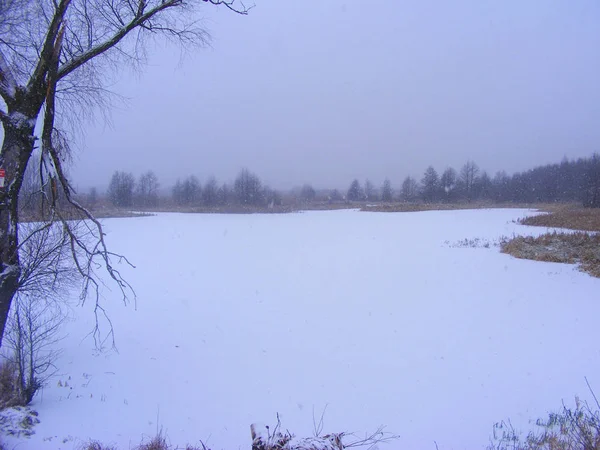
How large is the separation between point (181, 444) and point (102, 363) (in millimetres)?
3066

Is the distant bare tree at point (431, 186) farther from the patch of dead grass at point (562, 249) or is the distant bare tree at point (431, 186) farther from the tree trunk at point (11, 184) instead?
the tree trunk at point (11, 184)

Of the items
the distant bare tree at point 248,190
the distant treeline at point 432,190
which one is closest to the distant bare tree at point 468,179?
the distant treeline at point 432,190

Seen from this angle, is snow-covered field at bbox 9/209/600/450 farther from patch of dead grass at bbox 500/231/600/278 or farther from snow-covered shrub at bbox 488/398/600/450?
patch of dead grass at bbox 500/231/600/278

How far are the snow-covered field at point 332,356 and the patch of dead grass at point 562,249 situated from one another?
74 cm

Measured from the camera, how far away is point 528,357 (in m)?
6.41

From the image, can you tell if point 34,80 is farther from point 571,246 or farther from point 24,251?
point 571,246

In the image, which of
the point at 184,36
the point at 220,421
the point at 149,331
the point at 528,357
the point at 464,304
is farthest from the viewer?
the point at 464,304

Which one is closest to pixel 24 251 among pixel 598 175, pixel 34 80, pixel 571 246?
pixel 34 80

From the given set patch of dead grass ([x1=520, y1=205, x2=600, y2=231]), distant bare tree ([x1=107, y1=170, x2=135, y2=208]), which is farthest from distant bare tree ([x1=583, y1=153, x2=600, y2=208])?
distant bare tree ([x1=107, y1=170, x2=135, y2=208])

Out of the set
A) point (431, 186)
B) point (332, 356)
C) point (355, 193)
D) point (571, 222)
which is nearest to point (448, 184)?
point (431, 186)

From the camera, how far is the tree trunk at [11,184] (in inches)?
127

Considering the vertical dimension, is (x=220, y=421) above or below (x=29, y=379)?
below

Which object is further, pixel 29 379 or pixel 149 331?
pixel 149 331

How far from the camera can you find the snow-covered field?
492 centimetres
